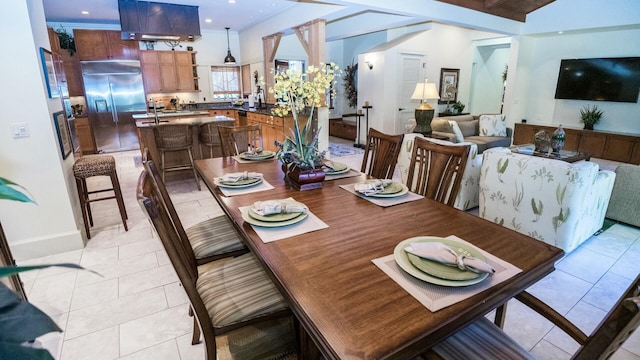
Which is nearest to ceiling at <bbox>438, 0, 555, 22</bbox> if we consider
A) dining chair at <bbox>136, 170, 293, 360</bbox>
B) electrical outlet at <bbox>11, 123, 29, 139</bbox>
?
dining chair at <bbox>136, 170, 293, 360</bbox>

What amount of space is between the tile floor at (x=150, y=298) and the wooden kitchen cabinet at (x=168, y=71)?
509cm

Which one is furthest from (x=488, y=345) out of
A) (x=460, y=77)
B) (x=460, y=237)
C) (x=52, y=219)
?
(x=460, y=77)

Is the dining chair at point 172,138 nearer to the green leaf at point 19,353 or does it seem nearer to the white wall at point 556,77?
the green leaf at point 19,353

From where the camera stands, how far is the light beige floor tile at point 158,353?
178 centimetres

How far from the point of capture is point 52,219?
9.22 feet

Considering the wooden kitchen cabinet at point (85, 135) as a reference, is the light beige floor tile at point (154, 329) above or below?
below

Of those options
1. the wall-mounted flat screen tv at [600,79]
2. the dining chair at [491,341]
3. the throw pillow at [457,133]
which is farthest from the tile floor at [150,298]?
the wall-mounted flat screen tv at [600,79]

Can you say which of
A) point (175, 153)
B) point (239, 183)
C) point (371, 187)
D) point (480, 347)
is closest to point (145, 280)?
point (239, 183)

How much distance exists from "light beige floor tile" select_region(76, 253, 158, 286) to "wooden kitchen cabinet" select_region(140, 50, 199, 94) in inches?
227

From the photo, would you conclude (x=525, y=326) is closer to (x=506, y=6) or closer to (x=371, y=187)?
(x=371, y=187)

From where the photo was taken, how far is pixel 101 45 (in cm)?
671

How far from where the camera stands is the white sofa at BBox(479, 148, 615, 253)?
2.51 metres

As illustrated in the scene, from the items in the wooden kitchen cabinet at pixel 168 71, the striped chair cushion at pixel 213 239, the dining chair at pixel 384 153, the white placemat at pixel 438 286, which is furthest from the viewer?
the wooden kitchen cabinet at pixel 168 71

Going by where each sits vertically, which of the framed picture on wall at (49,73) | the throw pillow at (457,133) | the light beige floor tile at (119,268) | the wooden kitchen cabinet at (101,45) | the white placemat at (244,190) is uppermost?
the wooden kitchen cabinet at (101,45)
